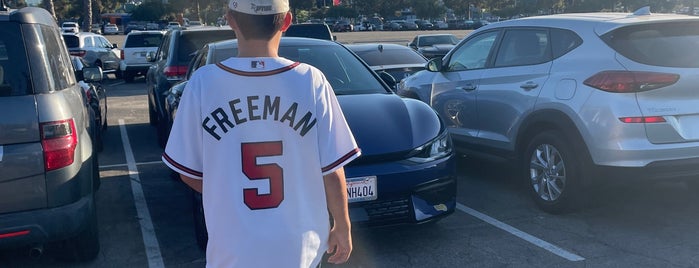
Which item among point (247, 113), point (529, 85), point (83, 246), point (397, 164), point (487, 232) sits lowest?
point (487, 232)

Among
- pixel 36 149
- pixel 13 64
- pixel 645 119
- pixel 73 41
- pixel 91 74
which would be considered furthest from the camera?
pixel 73 41

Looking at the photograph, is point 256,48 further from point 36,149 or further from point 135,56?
point 135,56

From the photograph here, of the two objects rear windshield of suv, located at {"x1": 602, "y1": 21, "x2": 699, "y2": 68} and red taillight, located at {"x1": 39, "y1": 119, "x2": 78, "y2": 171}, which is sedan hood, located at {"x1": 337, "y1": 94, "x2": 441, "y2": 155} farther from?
red taillight, located at {"x1": 39, "y1": 119, "x2": 78, "y2": 171}

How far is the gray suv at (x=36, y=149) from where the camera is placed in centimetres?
→ 412

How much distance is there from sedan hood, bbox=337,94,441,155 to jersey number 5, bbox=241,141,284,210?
2.68 metres

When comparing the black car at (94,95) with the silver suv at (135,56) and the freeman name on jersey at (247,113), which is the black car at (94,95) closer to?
the freeman name on jersey at (247,113)

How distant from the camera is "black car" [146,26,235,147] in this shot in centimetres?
994

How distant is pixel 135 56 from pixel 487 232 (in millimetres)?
17204

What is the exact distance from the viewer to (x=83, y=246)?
486cm

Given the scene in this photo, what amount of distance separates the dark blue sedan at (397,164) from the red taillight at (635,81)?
4.30 feet

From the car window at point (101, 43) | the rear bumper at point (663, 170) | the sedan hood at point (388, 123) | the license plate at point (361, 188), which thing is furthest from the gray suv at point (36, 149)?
the car window at point (101, 43)

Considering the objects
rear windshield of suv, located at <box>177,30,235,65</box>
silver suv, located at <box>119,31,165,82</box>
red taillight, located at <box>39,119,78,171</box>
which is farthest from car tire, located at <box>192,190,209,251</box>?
silver suv, located at <box>119,31,165,82</box>

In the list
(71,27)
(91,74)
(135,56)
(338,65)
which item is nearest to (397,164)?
(338,65)

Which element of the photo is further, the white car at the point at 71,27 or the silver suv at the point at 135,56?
the white car at the point at 71,27
